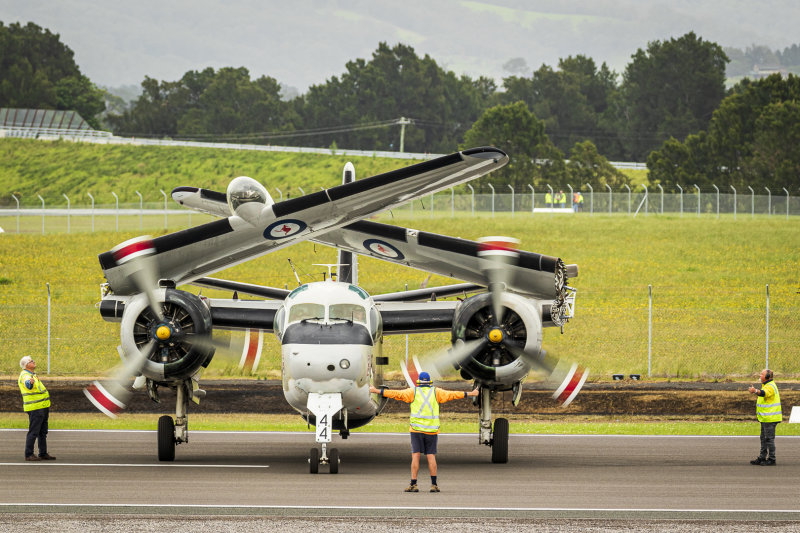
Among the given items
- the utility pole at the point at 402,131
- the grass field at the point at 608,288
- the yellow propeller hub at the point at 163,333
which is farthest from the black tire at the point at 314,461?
the utility pole at the point at 402,131

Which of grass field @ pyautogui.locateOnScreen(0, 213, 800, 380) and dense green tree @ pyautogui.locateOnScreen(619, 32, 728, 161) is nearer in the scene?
grass field @ pyautogui.locateOnScreen(0, 213, 800, 380)

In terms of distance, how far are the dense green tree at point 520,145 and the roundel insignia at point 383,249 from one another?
A: 8661 cm

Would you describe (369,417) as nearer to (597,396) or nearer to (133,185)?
(597,396)

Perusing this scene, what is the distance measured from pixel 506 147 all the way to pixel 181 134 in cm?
6845

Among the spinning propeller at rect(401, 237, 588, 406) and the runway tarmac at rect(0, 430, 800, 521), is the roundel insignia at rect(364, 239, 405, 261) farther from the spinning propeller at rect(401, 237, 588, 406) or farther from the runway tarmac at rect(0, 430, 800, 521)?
the runway tarmac at rect(0, 430, 800, 521)

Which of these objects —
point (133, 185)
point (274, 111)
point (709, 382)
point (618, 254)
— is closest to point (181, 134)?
point (274, 111)

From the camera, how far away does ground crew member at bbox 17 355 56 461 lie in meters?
20.9

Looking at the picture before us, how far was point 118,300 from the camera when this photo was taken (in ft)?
67.9

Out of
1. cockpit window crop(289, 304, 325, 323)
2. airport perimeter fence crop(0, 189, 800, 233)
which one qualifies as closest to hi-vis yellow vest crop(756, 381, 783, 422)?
cockpit window crop(289, 304, 325, 323)

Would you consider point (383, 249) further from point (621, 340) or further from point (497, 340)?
point (621, 340)

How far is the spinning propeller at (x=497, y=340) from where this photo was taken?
65.1 ft

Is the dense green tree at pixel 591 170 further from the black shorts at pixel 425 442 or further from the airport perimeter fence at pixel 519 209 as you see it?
the black shorts at pixel 425 442

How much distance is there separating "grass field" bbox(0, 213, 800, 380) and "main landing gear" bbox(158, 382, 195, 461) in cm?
90

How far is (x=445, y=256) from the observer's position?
2039 cm
